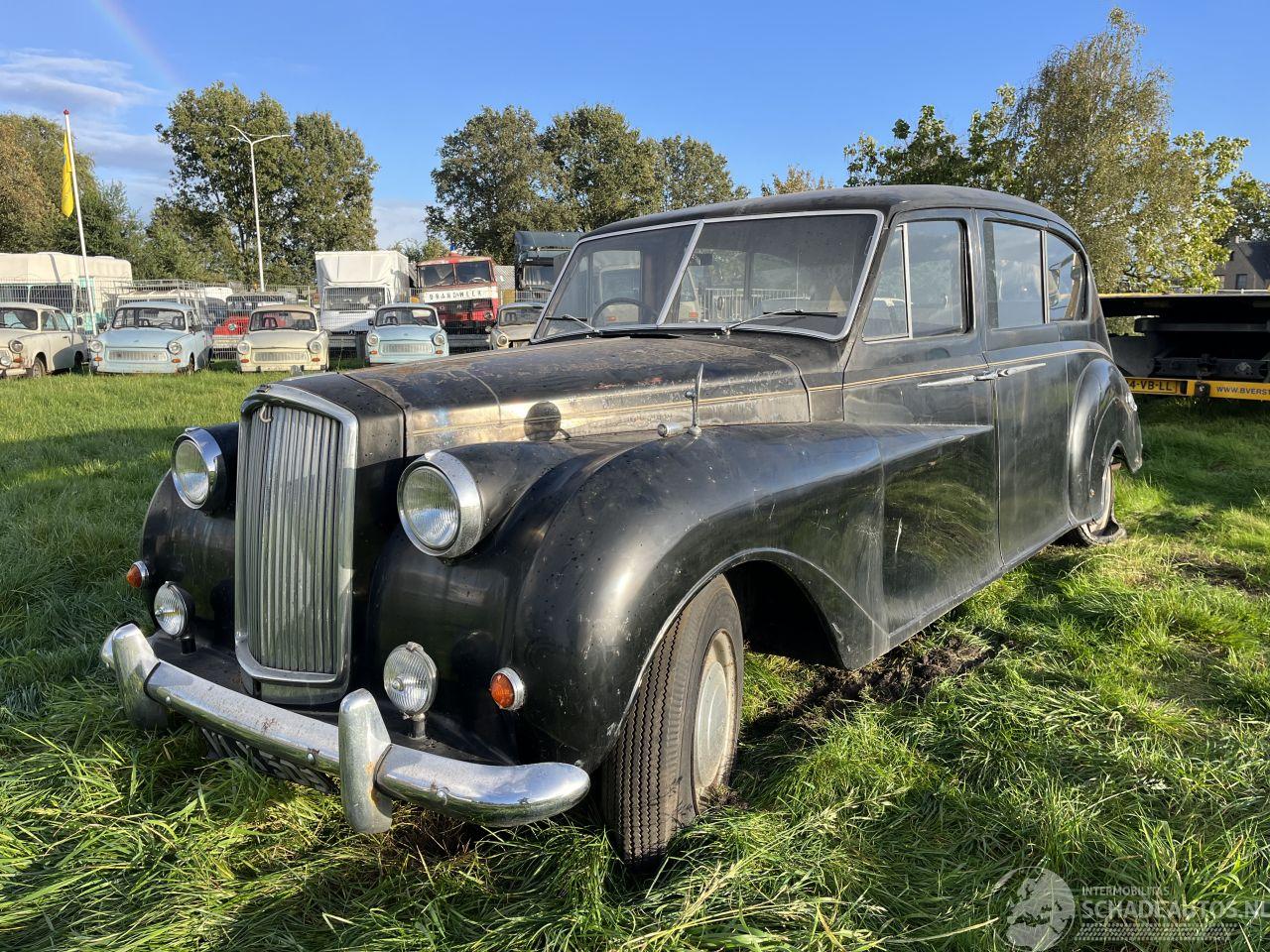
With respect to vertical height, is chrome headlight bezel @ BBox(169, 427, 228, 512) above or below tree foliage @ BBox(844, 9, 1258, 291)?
below

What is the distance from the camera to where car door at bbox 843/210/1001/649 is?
290 cm

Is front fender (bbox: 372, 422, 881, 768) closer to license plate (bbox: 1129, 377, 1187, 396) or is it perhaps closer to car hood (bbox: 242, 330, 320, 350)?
license plate (bbox: 1129, 377, 1187, 396)

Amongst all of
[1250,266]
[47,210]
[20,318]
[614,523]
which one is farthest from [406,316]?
[1250,266]

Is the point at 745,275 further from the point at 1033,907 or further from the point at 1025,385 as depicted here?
the point at 1033,907

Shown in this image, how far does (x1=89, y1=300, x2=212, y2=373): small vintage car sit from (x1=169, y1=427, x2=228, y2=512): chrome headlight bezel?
14423mm

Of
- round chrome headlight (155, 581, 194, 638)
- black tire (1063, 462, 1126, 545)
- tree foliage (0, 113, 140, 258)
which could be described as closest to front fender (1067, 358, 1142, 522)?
black tire (1063, 462, 1126, 545)

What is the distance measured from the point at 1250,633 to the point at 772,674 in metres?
2.01

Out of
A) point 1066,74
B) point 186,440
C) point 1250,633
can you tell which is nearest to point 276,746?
point 186,440

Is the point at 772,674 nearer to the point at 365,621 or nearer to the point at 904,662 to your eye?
the point at 904,662

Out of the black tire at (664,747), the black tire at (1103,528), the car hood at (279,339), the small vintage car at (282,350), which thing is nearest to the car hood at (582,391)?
the black tire at (664,747)

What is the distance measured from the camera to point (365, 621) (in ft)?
7.06

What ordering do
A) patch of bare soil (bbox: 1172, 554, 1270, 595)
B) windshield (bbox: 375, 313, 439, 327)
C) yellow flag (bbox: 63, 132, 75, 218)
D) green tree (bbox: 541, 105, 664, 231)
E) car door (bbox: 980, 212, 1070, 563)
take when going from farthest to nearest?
green tree (bbox: 541, 105, 664, 231), yellow flag (bbox: 63, 132, 75, 218), windshield (bbox: 375, 313, 439, 327), patch of bare soil (bbox: 1172, 554, 1270, 595), car door (bbox: 980, 212, 1070, 563)

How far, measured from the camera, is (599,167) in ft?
141

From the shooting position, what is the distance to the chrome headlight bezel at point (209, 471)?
2615mm
